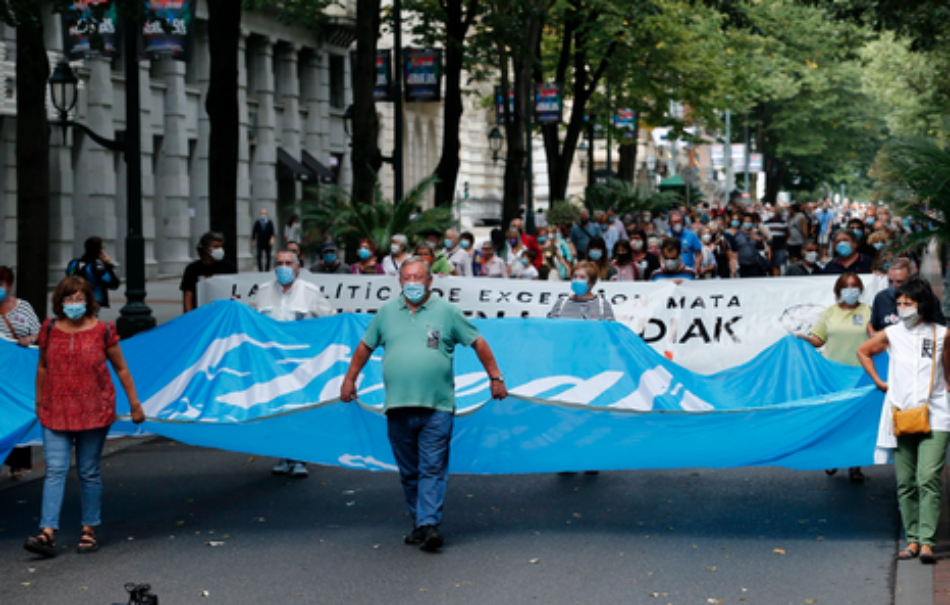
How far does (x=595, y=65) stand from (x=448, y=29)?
17925 mm

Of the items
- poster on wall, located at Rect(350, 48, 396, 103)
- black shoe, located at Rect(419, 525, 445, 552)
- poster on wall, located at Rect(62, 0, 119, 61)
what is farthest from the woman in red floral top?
poster on wall, located at Rect(350, 48, 396, 103)

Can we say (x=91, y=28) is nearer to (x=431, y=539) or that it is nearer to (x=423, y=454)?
(x=423, y=454)

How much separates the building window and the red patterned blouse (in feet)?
144

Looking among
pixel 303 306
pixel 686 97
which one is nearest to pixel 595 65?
pixel 686 97

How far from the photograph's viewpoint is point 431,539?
358 inches

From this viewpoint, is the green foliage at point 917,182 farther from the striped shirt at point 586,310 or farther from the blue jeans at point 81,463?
the blue jeans at point 81,463

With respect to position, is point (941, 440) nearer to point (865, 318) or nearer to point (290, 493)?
point (865, 318)

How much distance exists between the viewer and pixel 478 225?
72000 mm

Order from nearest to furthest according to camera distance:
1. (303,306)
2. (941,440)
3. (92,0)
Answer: (941,440) → (303,306) → (92,0)

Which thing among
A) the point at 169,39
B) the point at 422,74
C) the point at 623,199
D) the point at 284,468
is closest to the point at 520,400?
the point at 284,468

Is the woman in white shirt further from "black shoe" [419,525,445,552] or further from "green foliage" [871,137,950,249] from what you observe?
"black shoe" [419,525,445,552]

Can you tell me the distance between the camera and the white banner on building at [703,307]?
52.3 feet

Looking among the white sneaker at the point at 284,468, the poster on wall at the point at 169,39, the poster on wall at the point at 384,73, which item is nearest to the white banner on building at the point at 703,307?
the white sneaker at the point at 284,468

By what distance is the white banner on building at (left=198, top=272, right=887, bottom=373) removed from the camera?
16.0 metres
